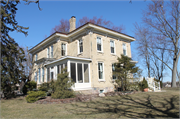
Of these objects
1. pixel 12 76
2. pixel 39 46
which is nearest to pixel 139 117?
pixel 12 76

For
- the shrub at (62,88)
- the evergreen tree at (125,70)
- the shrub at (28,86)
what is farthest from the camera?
the shrub at (28,86)

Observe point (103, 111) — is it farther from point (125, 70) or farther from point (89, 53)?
point (89, 53)

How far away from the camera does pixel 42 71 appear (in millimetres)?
19688

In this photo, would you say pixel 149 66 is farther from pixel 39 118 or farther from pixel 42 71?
pixel 39 118

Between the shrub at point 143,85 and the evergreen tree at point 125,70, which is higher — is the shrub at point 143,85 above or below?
below

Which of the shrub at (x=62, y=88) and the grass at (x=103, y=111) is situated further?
the shrub at (x=62, y=88)

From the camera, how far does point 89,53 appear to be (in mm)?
14695

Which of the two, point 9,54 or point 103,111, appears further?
point 9,54

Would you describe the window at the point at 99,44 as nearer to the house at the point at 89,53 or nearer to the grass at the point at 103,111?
the house at the point at 89,53

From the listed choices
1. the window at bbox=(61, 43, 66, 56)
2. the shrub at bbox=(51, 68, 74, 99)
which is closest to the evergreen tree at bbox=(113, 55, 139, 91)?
the shrub at bbox=(51, 68, 74, 99)

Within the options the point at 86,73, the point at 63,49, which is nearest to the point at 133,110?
the point at 86,73

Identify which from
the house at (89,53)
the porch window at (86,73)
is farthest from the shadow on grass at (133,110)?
the porch window at (86,73)

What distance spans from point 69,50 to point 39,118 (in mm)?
12584

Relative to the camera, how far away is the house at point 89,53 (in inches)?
554
